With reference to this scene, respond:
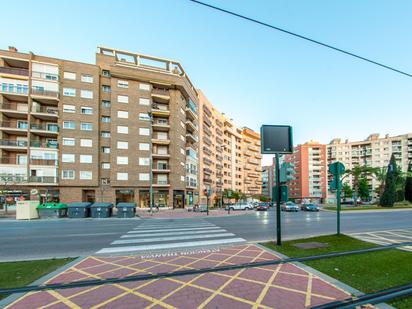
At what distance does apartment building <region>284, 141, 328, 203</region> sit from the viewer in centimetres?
9338

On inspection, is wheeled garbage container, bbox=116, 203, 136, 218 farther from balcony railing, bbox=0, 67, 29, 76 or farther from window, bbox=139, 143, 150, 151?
balcony railing, bbox=0, 67, 29, 76

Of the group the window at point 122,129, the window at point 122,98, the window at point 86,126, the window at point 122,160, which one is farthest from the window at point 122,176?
the window at point 122,98

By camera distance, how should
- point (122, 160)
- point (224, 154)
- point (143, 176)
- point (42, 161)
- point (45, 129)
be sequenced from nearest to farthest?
1. point (42, 161)
2. point (45, 129)
3. point (122, 160)
4. point (143, 176)
5. point (224, 154)

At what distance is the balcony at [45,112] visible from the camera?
31694 millimetres

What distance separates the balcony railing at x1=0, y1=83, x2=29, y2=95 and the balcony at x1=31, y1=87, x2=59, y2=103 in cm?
132

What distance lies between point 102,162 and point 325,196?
91.4m

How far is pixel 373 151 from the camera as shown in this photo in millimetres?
91125

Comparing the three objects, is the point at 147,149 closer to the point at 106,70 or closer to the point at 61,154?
the point at 61,154

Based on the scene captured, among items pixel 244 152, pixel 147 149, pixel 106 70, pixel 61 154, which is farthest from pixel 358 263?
pixel 244 152

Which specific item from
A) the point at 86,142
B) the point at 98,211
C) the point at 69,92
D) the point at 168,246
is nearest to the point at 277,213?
the point at 168,246

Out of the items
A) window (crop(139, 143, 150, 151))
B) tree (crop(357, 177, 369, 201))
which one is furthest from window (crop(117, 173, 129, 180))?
tree (crop(357, 177, 369, 201))

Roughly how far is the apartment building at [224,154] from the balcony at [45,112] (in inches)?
1177

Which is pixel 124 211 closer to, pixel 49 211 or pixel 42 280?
pixel 49 211

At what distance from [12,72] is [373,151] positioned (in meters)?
117
